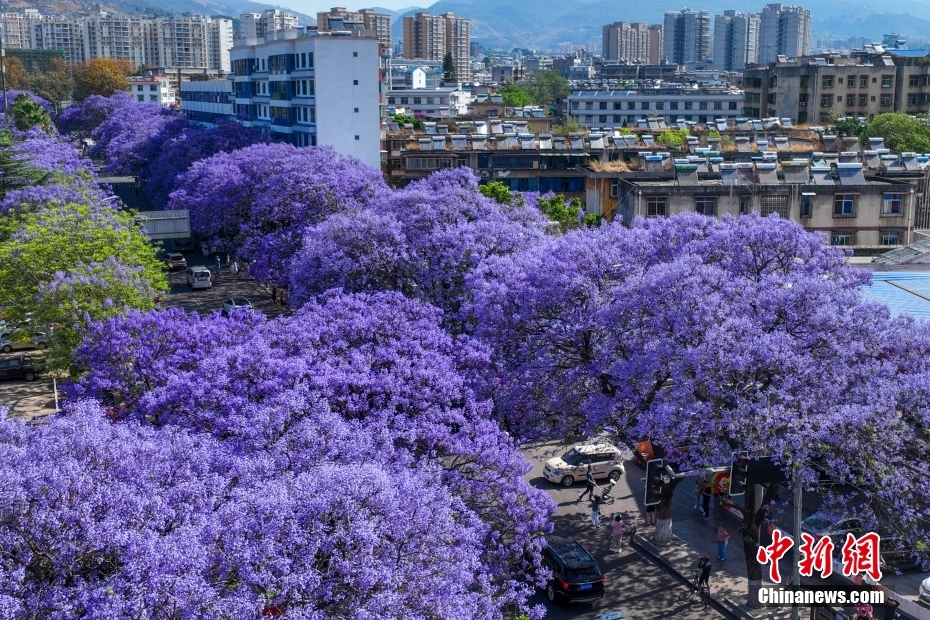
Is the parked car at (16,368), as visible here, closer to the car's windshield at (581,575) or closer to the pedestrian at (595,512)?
the pedestrian at (595,512)

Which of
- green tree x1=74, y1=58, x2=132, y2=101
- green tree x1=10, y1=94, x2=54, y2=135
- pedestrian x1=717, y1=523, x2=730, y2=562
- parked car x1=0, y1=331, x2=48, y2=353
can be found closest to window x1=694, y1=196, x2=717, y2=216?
pedestrian x1=717, y1=523, x2=730, y2=562

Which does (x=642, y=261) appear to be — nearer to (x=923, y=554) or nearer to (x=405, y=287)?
(x=405, y=287)

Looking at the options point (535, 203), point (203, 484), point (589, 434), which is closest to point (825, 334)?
point (589, 434)

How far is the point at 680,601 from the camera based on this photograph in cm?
2405

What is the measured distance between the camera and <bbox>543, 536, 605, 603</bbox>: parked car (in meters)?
23.3

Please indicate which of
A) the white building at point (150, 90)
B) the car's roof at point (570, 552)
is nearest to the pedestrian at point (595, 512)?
the car's roof at point (570, 552)

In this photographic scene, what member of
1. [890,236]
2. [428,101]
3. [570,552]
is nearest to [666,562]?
[570,552]

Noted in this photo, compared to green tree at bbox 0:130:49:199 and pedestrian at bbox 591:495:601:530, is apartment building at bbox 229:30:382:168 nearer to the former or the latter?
green tree at bbox 0:130:49:199

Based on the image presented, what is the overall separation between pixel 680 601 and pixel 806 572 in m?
4.99

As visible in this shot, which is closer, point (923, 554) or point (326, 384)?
point (923, 554)

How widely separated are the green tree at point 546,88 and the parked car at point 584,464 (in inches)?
5853

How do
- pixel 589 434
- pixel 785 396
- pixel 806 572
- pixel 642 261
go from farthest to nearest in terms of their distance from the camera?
pixel 642 261, pixel 589 434, pixel 785 396, pixel 806 572

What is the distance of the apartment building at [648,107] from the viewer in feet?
376

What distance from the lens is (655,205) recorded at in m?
45.7
